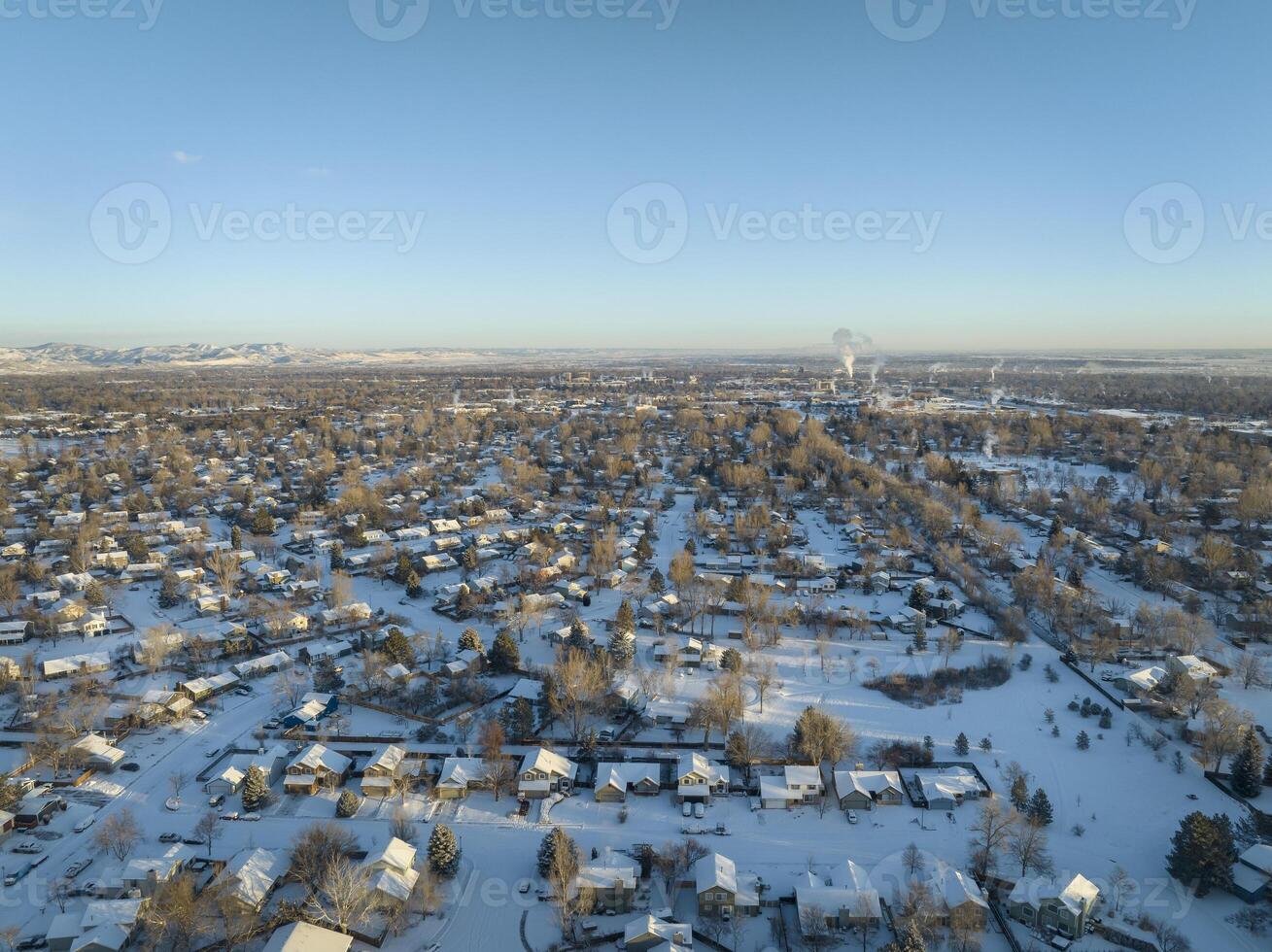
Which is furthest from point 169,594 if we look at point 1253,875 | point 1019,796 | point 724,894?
point 1253,875

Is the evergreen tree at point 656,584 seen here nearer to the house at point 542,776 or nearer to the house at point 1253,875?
the house at point 542,776

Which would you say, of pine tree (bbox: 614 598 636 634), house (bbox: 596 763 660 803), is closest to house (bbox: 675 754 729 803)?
house (bbox: 596 763 660 803)

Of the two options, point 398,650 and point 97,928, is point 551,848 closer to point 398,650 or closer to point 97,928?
point 97,928

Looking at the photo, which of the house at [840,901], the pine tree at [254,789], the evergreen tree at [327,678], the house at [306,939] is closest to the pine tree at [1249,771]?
the house at [840,901]

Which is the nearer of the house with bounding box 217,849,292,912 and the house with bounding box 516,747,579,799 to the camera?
the house with bounding box 217,849,292,912

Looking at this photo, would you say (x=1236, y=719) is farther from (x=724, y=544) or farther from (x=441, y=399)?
(x=441, y=399)

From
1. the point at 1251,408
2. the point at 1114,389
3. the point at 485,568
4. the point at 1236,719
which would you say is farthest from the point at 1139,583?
the point at 1114,389

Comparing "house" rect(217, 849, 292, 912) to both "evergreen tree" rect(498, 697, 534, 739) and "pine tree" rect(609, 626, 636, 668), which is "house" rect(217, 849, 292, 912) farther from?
"pine tree" rect(609, 626, 636, 668)
